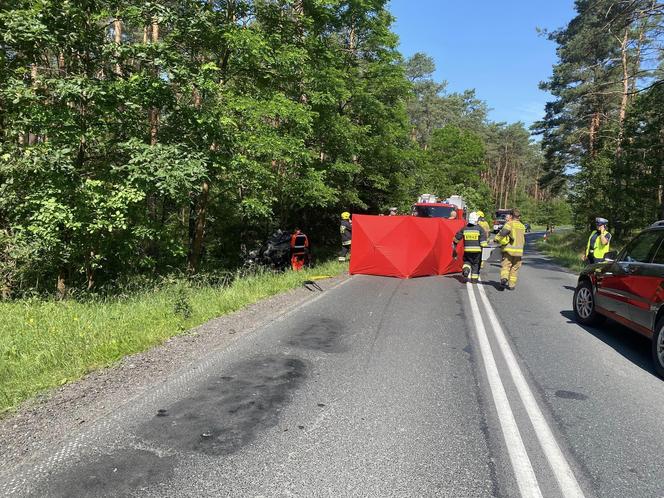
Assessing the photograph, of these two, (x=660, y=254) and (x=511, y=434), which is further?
(x=660, y=254)

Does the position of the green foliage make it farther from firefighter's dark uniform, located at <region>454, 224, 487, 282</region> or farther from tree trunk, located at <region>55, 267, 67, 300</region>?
firefighter's dark uniform, located at <region>454, 224, 487, 282</region>

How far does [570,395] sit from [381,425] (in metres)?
2.12

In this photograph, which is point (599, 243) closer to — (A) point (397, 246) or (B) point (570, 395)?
(A) point (397, 246)

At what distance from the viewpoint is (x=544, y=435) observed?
373 cm

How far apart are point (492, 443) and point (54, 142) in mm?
8838

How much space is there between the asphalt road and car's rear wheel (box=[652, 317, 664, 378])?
0.47 ft

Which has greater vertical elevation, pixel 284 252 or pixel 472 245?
pixel 472 245

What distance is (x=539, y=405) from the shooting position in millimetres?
4324

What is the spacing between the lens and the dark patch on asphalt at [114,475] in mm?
2822

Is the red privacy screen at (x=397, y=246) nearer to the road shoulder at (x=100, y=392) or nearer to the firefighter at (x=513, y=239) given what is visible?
the firefighter at (x=513, y=239)

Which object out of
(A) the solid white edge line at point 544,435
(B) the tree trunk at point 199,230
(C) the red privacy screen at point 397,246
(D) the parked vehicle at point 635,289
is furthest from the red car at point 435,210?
(A) the solid white edge line at point 544,435

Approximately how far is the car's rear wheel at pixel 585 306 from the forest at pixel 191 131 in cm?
699

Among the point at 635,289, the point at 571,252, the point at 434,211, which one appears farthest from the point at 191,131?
the point at 571,252

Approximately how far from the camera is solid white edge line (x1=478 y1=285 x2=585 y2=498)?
3051 mm
